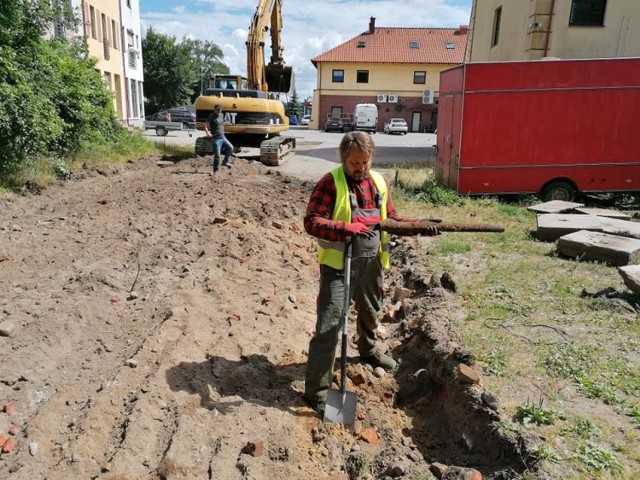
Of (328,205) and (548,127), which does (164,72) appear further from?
(328,205)

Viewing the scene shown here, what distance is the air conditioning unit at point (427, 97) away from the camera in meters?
46.9

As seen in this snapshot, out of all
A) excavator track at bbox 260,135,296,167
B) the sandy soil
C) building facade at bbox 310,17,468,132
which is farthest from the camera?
building facade at bbox 310,17,468,132

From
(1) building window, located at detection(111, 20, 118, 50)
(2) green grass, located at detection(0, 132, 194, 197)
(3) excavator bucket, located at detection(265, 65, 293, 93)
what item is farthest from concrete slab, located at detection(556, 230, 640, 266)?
(1) building window, located at detection(111, 20, 118, 50)

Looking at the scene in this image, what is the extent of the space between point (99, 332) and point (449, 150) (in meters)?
8.86

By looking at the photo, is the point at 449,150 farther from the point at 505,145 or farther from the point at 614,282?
the point at 614,282

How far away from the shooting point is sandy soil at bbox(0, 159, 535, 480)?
329cm

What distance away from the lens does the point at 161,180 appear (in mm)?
12305

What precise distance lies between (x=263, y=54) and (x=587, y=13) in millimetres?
9679

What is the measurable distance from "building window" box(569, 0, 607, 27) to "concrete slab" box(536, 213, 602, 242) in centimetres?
889

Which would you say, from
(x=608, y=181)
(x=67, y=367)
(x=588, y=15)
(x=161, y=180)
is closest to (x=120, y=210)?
(x=161, y=180)

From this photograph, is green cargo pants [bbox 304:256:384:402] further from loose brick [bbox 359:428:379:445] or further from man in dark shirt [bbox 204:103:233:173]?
man in dark shirt [bbox 204:103:233:173]

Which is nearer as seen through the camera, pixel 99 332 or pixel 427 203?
pixel 99 332

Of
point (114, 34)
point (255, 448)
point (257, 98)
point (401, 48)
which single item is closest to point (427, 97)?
point (401, 48)

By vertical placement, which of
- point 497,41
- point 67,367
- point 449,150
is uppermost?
point 497,41
